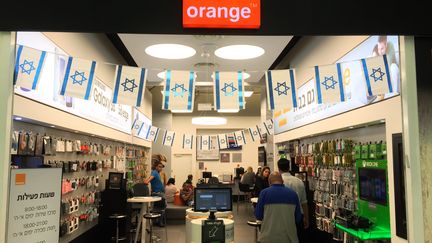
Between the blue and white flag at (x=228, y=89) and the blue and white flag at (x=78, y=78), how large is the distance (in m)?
1.44

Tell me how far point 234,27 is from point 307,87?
13.4ft

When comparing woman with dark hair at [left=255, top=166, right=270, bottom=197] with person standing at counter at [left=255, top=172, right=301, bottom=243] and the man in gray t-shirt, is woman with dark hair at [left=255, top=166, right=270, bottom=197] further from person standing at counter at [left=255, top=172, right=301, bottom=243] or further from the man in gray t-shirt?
person standing at counter at [left=255, top=172, right=301, bottom=243]

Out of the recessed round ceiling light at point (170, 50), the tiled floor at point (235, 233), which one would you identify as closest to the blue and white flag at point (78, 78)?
the recessed round ceiling light at point (170, 50)

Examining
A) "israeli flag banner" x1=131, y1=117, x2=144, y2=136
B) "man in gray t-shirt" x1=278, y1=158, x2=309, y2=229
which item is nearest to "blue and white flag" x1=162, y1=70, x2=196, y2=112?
"man in gray t-shirt" x1=278, y1=158, x2=309, y2=229

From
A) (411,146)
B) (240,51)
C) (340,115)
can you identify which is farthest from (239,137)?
(411,146)

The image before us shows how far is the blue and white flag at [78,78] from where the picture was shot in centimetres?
379

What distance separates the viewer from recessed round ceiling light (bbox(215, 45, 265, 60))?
607 centimetres

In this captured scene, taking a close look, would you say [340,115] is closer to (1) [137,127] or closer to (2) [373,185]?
(2) [373,185]

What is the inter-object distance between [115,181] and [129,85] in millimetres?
3316

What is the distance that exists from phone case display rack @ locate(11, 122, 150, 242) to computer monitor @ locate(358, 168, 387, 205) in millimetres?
3804

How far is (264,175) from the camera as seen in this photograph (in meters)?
8.67

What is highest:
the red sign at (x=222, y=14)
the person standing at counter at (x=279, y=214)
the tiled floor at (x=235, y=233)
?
the red sign at (x=222, y=14)

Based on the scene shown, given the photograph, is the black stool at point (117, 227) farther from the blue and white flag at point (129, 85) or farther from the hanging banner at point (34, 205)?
the hanging banner at point (34, 205)

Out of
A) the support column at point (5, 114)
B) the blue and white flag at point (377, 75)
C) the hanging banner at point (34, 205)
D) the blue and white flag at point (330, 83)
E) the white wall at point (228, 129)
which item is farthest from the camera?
the white wall at point (228, 129)
